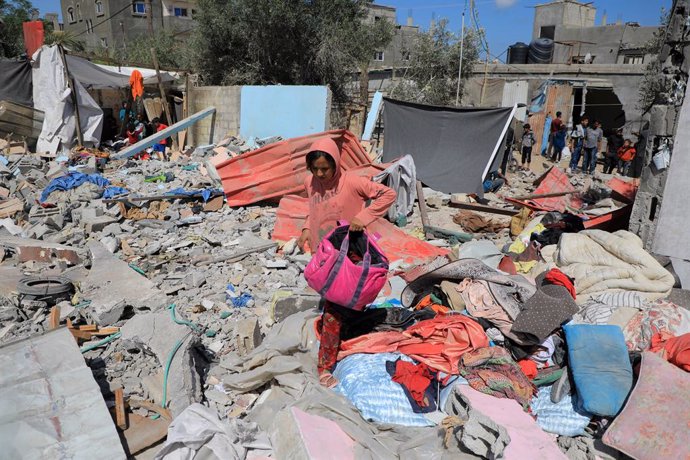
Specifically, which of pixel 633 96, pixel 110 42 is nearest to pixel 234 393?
pixel 633 96

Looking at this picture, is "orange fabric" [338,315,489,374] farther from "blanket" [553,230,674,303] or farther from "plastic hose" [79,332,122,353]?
"plastic hose" [79,332,122,353]

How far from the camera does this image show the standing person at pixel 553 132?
14391 millimetres

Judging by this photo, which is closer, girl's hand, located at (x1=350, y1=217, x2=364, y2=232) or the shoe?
the shoe

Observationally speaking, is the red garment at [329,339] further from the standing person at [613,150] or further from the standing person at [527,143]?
the standing person at [613,150]

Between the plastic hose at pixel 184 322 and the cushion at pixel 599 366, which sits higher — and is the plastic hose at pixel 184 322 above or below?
below

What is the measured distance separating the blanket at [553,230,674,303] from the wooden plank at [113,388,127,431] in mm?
3629

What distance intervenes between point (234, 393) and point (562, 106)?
16.5 m

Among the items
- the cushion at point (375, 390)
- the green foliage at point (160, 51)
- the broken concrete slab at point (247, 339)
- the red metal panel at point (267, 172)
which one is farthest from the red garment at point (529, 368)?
the green foliage at point (160, 51)

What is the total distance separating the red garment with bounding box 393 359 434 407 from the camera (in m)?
2.94

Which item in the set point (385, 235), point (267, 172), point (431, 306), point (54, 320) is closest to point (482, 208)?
point (385, 235)

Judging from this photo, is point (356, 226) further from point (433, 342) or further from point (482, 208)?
point (482, 208)

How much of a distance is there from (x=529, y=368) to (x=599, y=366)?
0.44m

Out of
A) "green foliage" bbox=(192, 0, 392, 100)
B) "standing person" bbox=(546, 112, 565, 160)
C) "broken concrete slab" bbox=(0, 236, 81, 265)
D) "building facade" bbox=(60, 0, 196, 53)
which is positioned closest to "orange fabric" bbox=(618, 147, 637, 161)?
"standing person" bbox=(546, 112, 565, 160)

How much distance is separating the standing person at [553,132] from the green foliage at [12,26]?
23234 mm
